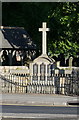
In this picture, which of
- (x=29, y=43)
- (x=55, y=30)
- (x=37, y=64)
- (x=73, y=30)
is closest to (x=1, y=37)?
(x=29, y=43)

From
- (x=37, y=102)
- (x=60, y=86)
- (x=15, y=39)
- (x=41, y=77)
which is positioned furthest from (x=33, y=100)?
(x=15, y=39)

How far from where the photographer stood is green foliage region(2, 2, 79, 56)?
34.0 meters

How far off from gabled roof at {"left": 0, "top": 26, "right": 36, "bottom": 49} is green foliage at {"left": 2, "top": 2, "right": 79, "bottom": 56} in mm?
1620

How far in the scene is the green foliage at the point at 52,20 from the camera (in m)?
34.0

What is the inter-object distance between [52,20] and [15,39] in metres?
5.59

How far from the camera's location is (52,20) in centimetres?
4000

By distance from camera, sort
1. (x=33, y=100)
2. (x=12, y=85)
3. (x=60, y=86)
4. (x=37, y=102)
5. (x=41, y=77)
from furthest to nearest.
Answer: (x=41, y=77), (x=12, y=85), (x=60, y=86), (x=33, y=100), (x=37, y=102)

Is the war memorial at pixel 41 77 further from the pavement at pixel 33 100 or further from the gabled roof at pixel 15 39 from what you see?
the pavement at pixel 33 100

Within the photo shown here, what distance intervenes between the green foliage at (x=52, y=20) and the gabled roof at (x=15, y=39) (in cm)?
162

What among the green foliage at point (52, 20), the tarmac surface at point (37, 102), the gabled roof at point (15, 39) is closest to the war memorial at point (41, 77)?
the gabled roof at point (15, 39)

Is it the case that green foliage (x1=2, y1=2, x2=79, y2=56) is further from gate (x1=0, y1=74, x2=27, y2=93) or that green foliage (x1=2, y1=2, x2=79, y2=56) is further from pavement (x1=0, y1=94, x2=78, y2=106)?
pavement (x1=0, y1=94, x2=78, y2=106)

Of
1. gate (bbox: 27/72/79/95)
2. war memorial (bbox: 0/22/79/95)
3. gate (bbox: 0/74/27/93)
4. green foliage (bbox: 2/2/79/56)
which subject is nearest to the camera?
gate (bbox: 27/72/79/95)

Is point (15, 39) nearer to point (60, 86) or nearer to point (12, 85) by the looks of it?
point (12, 85)

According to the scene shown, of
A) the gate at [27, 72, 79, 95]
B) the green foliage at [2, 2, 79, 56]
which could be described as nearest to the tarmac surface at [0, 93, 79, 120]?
the gate at [27, 72, 79, 95]
